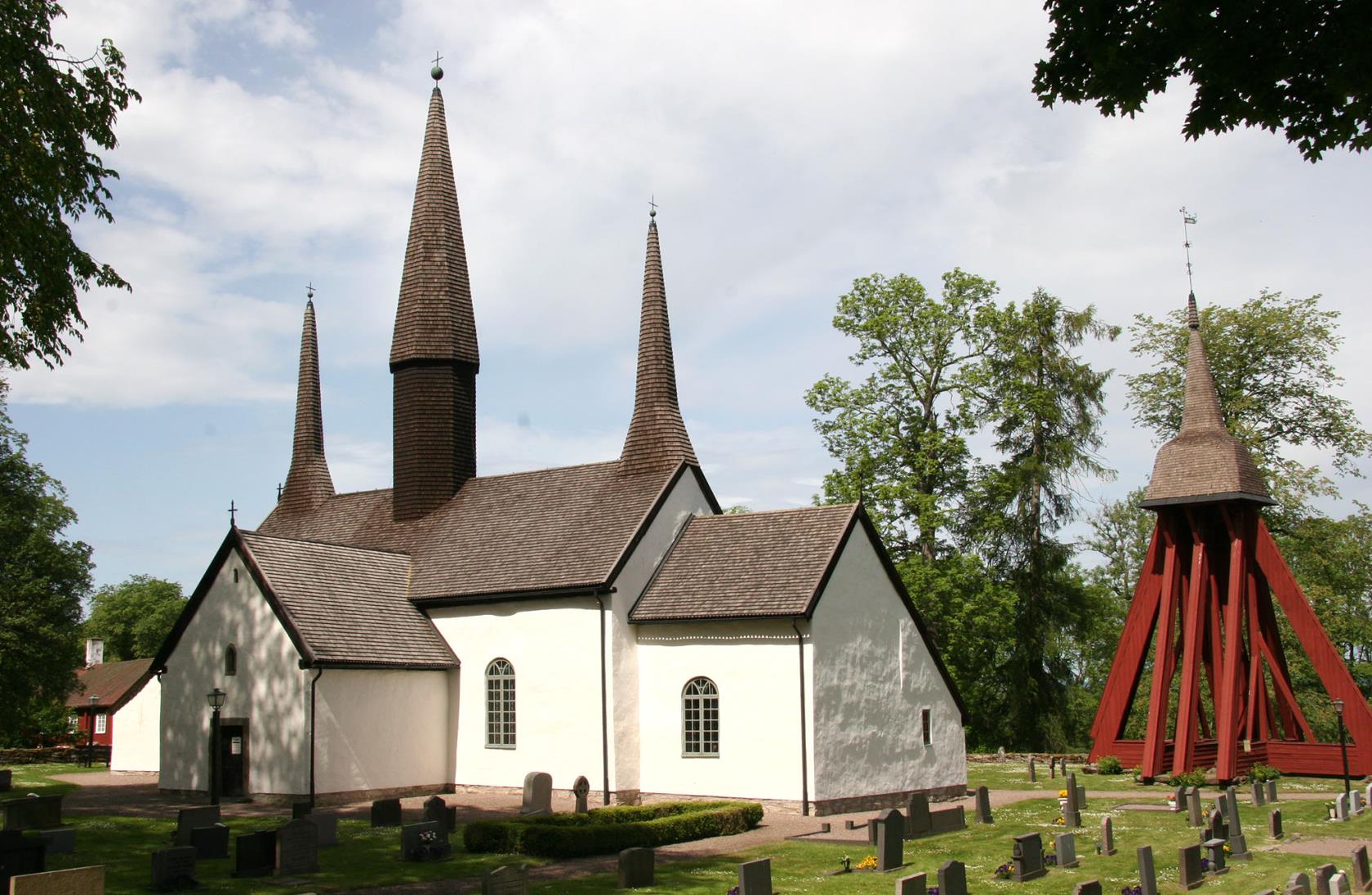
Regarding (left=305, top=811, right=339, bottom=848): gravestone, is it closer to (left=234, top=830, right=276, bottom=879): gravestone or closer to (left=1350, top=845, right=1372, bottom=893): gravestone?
(left=234, top=830, right=276, bottom=879): gravestone

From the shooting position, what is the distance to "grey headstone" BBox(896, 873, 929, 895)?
1219cm

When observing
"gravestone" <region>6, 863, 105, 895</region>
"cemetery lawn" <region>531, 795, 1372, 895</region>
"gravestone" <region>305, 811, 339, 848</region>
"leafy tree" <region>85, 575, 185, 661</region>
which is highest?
"leafy tree" <region>85, 575, 185, 661</region>

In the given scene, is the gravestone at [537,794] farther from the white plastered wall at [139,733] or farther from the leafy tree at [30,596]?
the leafy tree at [30,596]

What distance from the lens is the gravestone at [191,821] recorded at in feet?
57.9

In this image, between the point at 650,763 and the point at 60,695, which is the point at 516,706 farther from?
the point at 60,695

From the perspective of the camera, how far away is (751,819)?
20656 millimetres

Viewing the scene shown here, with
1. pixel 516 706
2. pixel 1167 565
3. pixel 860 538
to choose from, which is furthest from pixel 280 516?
pixel 1167 565

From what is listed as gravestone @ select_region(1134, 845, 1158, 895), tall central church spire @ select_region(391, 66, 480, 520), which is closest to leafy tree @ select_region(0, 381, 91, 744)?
tall central church spire @ select_region(391, 66, 480, 520)

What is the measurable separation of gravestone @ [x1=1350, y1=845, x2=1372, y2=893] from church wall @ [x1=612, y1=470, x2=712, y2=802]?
13993 mm

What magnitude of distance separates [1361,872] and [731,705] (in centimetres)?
1205

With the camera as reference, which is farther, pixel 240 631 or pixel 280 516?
pixel 280 516

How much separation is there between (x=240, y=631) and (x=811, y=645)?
12202 mm

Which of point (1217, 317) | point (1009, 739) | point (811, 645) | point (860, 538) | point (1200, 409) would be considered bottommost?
point (1009, 739)

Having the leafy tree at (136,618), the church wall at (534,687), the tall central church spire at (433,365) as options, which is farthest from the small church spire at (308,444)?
the leafy tree at (136,618)
